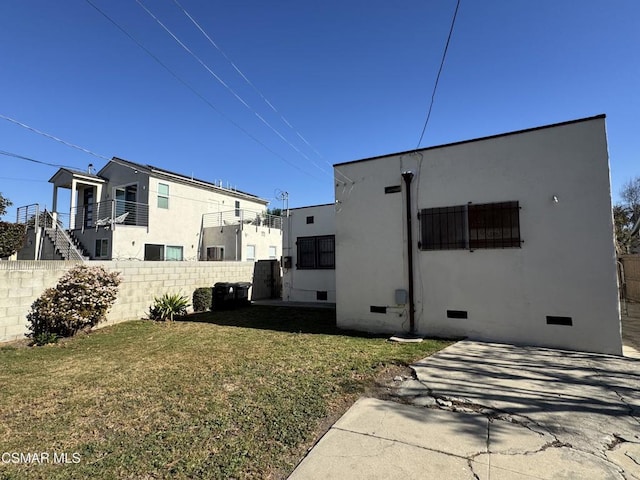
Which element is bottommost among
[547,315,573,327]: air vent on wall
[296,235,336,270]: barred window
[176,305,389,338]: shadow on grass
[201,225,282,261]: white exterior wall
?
[176,305,389,338]: shadow on grass

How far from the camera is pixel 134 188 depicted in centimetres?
1894

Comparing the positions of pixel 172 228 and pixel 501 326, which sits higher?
pixel 172 228

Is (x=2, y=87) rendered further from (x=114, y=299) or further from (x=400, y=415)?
(x=400, y=415)

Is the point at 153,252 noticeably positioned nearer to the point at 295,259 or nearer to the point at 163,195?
the point at 163,195

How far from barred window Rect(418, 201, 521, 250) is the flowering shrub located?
8365 millimetres

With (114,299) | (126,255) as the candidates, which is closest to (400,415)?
(114,299)

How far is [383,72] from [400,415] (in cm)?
927

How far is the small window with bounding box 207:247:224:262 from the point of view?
19.9 meters

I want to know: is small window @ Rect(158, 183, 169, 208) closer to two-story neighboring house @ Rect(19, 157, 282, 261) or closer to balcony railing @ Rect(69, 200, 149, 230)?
two-story neighboring house @ Rect(19, 157, 282, 261)

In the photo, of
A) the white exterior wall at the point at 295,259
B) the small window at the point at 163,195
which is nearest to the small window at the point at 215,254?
the small window at the point at 163,195

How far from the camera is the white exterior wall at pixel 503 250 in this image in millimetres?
5984

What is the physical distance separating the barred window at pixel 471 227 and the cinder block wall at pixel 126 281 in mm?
8680

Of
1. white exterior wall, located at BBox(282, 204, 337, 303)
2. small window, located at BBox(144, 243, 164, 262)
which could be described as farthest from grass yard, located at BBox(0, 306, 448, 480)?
small window, located at BBox(144, 243, 164, 262)

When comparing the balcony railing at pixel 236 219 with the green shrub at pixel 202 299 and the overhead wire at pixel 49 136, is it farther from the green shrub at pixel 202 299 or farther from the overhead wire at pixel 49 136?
the overhead wire at pixel 49 136
